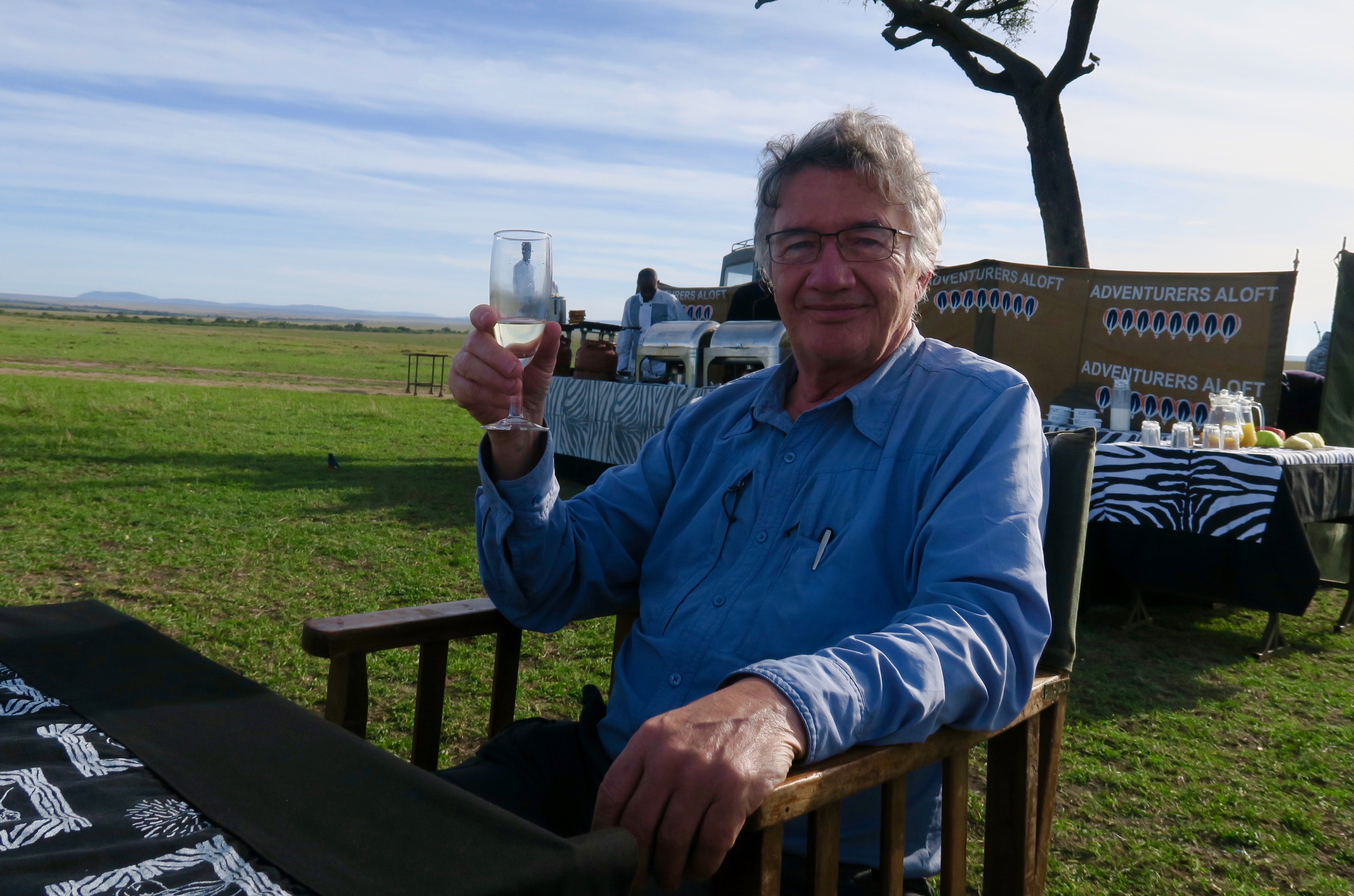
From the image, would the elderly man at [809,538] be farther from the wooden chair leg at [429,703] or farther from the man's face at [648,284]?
the man's face at [648,284]

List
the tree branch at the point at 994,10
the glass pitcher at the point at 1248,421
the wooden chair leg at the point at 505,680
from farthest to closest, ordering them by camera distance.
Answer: the tree branch at the point at 994,10, the glass pitcher at the point at 1248,421, the wooden chair leg at the point at 505,680

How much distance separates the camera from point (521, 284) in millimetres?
1454

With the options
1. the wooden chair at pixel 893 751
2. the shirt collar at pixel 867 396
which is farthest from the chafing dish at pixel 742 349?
the wooden chair at pixel 893 751

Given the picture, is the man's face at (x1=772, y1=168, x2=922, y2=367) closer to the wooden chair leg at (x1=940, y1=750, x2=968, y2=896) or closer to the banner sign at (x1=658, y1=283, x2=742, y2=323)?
the wooden chair leg at (x1=940, y1=750, x2=968, y2=896)

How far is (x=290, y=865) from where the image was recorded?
85 cm

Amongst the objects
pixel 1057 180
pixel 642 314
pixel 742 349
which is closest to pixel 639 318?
pixel 642 314

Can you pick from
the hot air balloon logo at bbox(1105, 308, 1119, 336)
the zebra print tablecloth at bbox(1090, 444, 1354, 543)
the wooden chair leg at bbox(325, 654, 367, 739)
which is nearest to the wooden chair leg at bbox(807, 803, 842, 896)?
the wooden chair leg at bbox(325, 654, 367, 739)

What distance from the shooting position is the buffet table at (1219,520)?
4.50 metres

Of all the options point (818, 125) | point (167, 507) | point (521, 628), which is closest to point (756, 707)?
point (521, 628)

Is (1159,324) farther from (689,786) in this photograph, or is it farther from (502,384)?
(689,786)

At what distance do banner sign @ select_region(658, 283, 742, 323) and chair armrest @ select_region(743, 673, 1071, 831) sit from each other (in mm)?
10556

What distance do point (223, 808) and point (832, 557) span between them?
3.17 ft

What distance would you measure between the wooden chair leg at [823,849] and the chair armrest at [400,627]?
83 centimetres

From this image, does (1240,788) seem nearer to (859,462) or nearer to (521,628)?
(859,462)
